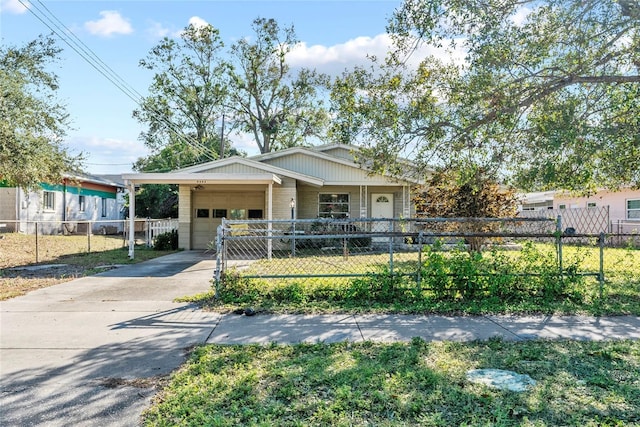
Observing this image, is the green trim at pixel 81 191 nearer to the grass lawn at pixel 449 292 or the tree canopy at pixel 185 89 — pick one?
the tree canopy at pixel 185 89

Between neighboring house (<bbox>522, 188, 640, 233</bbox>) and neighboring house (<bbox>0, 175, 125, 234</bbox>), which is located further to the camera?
neighboring house (<bbox>0, 175, 125, 234</bbox>)

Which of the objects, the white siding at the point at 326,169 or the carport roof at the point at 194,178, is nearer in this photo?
the carport roof at the point at 194,178

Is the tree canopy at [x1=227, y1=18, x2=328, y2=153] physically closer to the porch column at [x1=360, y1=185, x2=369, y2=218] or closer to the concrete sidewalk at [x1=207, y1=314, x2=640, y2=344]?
the porch column at [x1=360, y1=185, x2=369, y2=218]

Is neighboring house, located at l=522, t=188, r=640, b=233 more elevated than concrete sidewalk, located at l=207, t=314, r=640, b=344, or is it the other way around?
neighboring house, located at l=522, t=188, r=640, b=233

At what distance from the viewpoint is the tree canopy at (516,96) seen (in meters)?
7.01

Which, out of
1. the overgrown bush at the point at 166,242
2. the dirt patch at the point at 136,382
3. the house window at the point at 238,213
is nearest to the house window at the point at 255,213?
the house window at the point at 238,213

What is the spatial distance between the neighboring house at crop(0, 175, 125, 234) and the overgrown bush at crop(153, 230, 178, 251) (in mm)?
2643

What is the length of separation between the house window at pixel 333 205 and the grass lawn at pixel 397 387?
1316cm

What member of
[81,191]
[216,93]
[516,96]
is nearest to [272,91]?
[216,93]

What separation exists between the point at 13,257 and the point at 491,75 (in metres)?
14.5

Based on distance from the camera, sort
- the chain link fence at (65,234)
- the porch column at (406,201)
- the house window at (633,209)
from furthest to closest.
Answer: the house window at (633,209)
the porch column at (406,201)
the chain link fence at (65,234)

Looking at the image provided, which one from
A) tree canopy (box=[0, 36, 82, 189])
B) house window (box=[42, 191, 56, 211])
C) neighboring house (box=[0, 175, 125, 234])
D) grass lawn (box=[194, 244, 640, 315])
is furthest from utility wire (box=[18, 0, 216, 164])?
grass lawn (box=[194, 244, 640, 315])

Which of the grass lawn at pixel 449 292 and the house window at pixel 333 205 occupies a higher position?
the house window at pixel 333 205

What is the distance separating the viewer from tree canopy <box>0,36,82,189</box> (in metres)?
11.3
